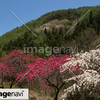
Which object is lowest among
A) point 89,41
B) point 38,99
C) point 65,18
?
point 38,99

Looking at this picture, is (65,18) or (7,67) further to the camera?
(65,18)

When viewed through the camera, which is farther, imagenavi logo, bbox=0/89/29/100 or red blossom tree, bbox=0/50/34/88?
red blossom tree, bbox=0/50/34/88

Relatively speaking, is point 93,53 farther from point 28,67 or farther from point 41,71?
point 28,67

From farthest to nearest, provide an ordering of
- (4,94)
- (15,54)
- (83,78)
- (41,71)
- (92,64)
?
(15,54)
(41,71)
(4,94)
(92,64)
(83,78)

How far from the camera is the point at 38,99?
435 inches

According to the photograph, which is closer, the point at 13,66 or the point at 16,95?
the point at 16,95

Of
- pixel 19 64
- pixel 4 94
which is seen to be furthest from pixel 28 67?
pixel 4 94

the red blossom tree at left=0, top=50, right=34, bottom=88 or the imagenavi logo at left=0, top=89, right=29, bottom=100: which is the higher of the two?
the red blossom tree at left=0, top=50, right=34, bottom=88

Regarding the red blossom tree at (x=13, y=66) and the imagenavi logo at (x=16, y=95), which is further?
the red blossom tree at (x=13, y=66)

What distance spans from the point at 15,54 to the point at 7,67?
1.24m

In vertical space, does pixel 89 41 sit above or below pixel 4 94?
above

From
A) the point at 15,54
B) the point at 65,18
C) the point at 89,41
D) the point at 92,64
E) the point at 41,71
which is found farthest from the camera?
the point at 65,18

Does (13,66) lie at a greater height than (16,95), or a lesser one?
greater

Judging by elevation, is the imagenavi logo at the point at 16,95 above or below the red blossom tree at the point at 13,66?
below
